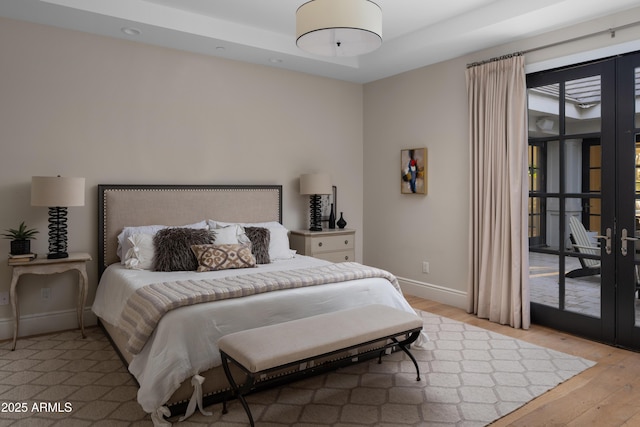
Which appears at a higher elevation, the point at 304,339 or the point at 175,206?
the point at 175,206

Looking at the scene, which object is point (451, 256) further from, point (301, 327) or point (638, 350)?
point (301, 327)

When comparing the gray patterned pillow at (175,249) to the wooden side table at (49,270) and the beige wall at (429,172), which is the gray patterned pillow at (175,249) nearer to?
the wooden side table at (49,270)

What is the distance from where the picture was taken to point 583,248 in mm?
3721

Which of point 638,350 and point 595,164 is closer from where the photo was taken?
point 638,350

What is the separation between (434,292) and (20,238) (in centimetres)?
398

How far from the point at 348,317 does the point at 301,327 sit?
0.35 m

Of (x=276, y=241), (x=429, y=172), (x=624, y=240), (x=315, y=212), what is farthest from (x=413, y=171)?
(x=624, y=240)

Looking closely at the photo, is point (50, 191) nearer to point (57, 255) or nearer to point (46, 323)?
point (57, 255)

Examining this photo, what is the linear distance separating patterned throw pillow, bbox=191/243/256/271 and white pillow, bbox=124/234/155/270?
0.36 meters

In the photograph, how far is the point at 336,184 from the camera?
5.61 metres

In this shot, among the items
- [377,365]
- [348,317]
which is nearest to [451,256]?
[377,365]

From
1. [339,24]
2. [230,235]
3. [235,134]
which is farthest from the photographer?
[235,134]

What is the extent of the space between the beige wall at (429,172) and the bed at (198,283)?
1396 mm

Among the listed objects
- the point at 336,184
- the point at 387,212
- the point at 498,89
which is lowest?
the point at 387,212
